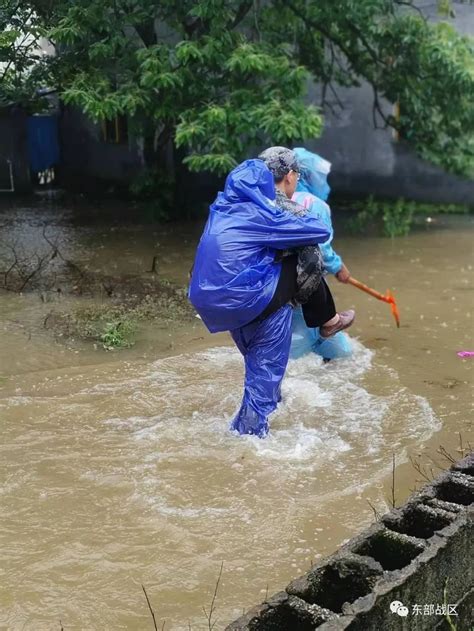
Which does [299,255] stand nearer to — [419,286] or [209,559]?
[209,559]

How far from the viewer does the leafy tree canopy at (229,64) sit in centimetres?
773

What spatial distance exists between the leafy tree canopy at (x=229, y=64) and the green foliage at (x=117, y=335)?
2.32 metres

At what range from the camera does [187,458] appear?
13.6ft

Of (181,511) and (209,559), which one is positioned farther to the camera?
(181,511)

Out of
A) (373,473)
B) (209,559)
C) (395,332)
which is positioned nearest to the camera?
(209,559)

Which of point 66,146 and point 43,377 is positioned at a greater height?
point 66,146

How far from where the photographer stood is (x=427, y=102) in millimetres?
10273

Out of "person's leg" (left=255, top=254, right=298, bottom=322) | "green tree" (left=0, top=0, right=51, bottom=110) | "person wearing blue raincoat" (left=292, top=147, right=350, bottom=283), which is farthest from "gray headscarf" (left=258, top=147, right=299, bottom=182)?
"green tree" (left=0, top=0, right=51, bottom=110)

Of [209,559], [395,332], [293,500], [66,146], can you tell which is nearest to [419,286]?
[395,332]

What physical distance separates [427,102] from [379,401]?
659cm

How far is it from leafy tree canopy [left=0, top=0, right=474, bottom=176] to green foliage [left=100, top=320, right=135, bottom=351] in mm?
2317

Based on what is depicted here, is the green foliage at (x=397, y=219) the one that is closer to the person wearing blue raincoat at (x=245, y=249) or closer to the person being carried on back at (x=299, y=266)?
the person being carried on back at (x=299, y=266)

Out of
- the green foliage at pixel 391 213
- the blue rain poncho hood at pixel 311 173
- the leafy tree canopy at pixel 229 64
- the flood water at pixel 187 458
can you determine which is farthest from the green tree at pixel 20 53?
the green foliage at pixel 391 213

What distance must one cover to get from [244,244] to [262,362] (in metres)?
0.73
